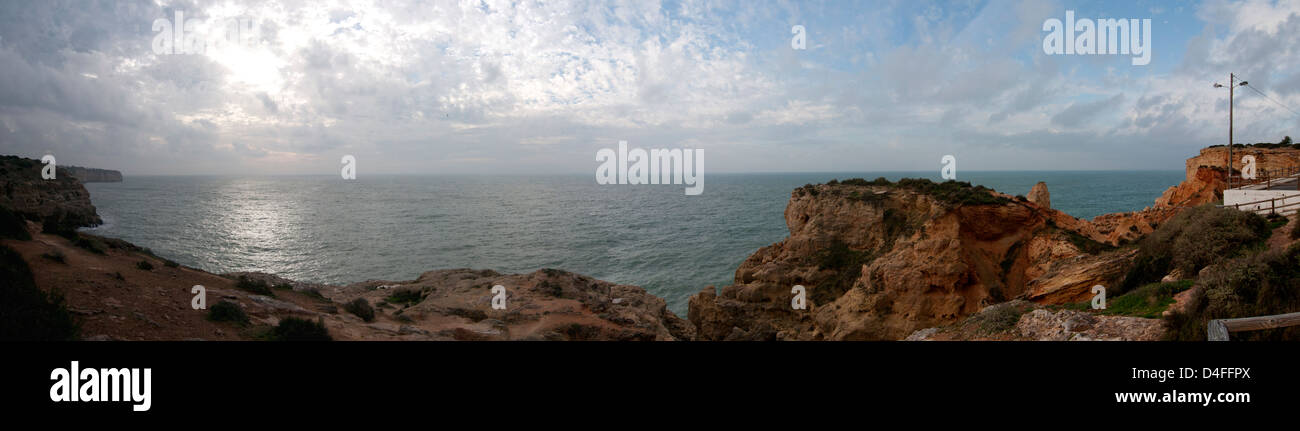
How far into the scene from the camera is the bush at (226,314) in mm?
8492

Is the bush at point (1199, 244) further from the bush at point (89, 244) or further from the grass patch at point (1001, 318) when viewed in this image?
the bush at point (89, 244)

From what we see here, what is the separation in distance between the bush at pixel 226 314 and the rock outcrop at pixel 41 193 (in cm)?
3912

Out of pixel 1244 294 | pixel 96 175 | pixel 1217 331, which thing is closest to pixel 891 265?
pixel 1244 294

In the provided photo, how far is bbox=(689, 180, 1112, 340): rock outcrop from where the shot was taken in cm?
1396

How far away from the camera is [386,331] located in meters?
10.9

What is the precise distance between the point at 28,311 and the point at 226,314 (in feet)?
8.92

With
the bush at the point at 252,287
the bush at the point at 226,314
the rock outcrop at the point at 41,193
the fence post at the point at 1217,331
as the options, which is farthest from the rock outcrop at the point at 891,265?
the rock outcrop at the point at 41,193

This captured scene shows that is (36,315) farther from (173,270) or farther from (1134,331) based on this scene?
(1134,331)

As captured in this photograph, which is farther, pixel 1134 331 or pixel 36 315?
pixel 1134 331

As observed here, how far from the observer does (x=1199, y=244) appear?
8.95 m

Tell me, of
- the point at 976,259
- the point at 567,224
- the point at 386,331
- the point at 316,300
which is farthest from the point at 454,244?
the point at 976,259

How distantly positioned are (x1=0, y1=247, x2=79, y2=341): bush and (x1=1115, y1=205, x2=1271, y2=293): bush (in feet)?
59.7
